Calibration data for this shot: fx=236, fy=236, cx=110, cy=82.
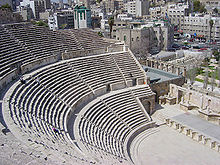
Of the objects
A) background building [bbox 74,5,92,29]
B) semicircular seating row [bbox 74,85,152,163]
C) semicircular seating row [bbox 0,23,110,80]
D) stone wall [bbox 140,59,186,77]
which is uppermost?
background building [bbox 74,5,92,29]

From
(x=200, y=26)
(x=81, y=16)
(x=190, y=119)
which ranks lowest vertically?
(x=190, y=119)

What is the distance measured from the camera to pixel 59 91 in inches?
1026

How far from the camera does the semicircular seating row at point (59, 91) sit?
705 inches

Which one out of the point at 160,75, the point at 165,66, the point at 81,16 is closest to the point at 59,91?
the point at 160,75

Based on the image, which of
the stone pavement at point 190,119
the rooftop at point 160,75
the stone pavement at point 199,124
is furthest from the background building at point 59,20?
→ the stone pavement at point 199,124

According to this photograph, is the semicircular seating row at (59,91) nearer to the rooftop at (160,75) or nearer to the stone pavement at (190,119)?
the rooftop at (160,75)

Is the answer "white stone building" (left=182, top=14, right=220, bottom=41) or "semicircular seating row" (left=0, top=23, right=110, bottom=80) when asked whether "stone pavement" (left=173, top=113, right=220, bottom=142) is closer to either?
"semicircular seating row" (left=0, top=23, right=110, bottom=80)

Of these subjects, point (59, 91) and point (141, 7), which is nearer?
point (59, 91)

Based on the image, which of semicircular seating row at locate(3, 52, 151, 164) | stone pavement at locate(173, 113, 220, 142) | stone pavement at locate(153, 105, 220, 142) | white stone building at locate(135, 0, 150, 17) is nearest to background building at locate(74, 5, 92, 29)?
white stone building at locate(135, 0, 150, 17)

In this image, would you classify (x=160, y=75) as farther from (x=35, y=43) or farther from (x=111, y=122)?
(x=35, y=43)

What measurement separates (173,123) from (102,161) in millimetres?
15748

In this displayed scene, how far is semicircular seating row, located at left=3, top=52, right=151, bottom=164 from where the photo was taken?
1791cm

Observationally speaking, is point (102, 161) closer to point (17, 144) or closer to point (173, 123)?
point (17, 144)

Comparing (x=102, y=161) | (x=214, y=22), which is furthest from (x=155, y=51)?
(x=102, y=161)
